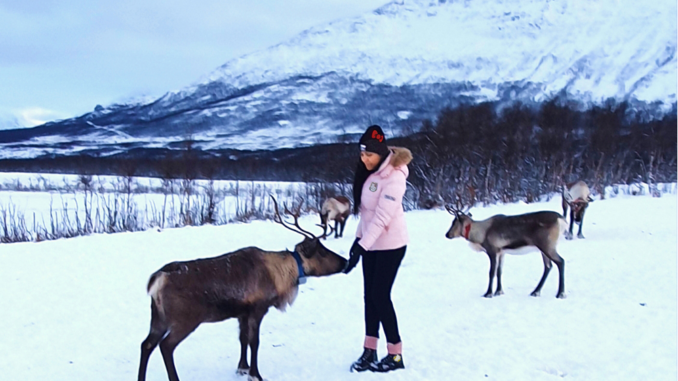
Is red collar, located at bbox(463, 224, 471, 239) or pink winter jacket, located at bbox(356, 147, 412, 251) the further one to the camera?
red collar, located at bbox(463, 224, 471, 239)

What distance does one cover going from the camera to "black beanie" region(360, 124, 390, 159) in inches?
206

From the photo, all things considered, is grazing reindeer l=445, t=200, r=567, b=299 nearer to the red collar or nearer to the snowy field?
the red collar

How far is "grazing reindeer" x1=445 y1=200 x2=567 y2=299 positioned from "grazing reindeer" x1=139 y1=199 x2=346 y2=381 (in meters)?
3.81

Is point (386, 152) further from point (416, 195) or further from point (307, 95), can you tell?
point (307, 95)

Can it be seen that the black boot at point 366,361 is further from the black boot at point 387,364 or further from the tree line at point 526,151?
the tree line at point 526,151

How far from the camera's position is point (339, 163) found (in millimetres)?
35188

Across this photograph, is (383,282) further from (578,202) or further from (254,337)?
(578,202)

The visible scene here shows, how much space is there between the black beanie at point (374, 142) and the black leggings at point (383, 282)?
0.85 m

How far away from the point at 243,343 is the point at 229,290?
2.10ft

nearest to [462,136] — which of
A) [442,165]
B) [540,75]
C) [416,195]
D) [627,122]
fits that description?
[442,165]

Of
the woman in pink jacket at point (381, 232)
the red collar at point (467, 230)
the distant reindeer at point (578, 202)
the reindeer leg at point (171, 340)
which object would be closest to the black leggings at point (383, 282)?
the woman in pink jacket at point (381, 232)

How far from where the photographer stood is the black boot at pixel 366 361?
17.9 ft

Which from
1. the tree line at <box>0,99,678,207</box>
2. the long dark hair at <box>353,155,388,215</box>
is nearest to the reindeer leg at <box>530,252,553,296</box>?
the long dark hair at <box>353,155,388,215</box>

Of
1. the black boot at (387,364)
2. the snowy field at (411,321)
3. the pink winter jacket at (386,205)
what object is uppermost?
the pink winter jacket at (386,205)
